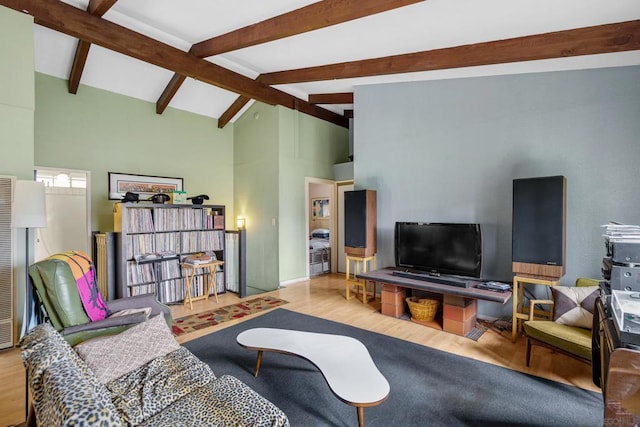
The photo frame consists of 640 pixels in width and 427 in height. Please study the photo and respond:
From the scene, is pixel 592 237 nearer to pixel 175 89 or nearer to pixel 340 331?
pixel 340 331

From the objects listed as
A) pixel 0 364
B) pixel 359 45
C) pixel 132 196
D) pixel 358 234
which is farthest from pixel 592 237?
pixel 0 364

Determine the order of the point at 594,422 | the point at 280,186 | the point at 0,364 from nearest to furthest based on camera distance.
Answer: the point at 594,422 < the point at 0,364 < the point at 280,186

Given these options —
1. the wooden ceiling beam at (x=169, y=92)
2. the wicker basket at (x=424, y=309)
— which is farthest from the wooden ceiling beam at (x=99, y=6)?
the wicker basket at (x=424, y=309)

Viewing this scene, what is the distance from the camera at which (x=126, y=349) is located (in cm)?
179

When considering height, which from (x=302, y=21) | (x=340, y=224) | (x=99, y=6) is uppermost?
(x=99, y=6)

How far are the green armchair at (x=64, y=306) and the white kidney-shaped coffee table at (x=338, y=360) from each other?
931 mm

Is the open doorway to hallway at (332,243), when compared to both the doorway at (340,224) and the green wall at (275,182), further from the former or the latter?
the green wall at (275,182)

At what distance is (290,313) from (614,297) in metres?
3.19

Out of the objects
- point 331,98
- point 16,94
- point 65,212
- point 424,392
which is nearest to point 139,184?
point 65,212

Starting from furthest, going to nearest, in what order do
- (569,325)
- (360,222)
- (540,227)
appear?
1. (360,222)
2. (540,227)
3. (569,325)

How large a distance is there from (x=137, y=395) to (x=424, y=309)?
3006mm

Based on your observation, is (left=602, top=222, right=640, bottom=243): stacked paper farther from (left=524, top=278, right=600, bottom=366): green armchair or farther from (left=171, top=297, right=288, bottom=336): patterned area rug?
(left=171, top=297, right=288, bottom=336): patterned area rug

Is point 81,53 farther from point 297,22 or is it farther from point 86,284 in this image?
point 86,284

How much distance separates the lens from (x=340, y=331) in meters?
3.32
